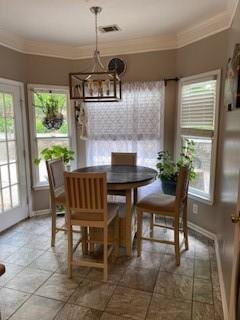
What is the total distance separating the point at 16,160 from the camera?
355 cm

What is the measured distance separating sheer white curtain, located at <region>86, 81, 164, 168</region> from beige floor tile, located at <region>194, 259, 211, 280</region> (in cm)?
157

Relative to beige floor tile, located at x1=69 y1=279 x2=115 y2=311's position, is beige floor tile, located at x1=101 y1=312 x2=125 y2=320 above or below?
below

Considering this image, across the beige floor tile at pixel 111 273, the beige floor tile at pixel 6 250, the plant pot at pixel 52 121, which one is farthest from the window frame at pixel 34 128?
the beige floor tile at pixel 111 273

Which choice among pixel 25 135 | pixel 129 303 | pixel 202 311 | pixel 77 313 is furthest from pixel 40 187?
pixel 202 311

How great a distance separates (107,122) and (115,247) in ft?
6.24

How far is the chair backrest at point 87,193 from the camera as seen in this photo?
84.9 inches

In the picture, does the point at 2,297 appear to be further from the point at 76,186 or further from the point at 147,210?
the point at 147,210

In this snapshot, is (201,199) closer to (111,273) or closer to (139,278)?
(139,278)

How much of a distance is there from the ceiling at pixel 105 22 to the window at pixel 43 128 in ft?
1.89

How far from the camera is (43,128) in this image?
3834 millimetres

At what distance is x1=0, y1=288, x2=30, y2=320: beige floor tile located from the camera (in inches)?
76.0

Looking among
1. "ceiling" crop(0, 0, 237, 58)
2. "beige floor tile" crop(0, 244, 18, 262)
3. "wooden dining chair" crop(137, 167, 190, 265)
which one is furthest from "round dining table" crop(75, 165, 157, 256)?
"ceiling" crop(0, 0, 237, 58)

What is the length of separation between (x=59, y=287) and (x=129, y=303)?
64 cm

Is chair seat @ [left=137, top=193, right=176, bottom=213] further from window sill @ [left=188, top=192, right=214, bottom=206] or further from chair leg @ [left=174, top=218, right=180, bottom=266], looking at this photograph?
window sill @ [left=188, top=192, right=214, bottom=206]
